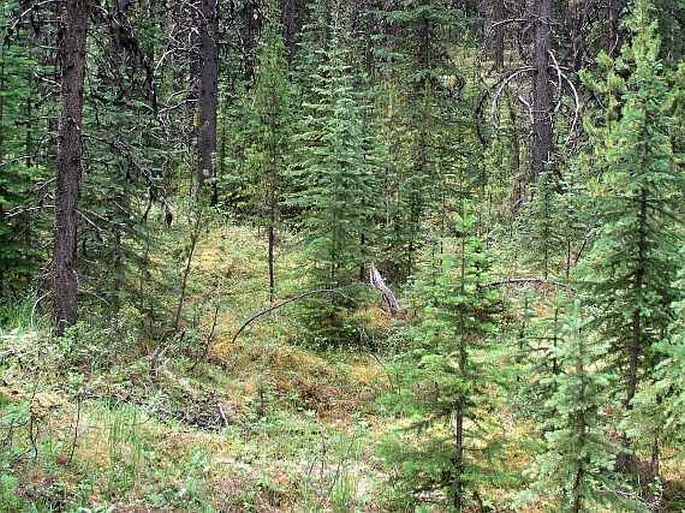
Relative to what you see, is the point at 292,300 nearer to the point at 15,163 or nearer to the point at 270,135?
the point at 270,135

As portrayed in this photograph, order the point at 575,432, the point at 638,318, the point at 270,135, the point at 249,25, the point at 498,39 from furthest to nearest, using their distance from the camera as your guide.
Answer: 1. the point at 498,39
2. the point at 270,135
3. the point at 249,25
4. the point at 638,318
5. the point at 575,432

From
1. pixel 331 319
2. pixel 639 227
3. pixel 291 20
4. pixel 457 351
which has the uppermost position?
pixel 291 20

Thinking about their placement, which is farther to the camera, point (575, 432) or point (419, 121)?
point (419, 121)

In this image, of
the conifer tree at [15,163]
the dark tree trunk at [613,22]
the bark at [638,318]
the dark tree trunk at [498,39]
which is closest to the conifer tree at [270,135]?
the conifer tree at [15,163]

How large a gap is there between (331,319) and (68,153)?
564cm

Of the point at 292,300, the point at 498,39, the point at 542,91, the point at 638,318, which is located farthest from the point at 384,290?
the point at 498,39

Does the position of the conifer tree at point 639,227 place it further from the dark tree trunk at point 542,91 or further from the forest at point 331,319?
the dark tree trunk at point 542,91

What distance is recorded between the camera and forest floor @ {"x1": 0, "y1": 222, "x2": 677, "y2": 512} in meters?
5.93

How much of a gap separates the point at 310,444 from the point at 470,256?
3.64 meters

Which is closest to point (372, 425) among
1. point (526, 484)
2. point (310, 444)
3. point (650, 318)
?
point (310, 444)

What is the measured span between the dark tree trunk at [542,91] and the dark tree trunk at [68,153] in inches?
422

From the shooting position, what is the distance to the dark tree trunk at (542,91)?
1636cm

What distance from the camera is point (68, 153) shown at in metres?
8.55

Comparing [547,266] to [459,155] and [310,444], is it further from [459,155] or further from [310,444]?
[310,444]
